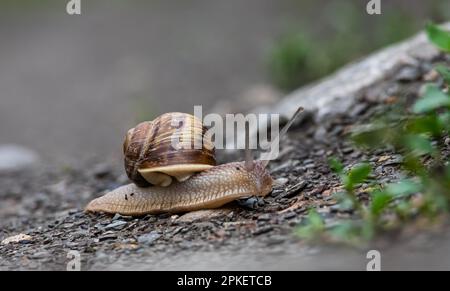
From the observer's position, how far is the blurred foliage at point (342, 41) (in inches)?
390

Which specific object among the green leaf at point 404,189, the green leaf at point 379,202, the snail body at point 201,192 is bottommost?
the green leaf at point 379,202

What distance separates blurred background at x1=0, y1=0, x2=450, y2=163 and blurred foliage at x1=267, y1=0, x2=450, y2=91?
20 millimetres

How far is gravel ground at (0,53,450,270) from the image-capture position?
3.36 metres

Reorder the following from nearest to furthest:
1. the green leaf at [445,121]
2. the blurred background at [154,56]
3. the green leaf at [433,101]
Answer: the green leaf at [433,101], the green leaf at [445,121], the blurred background at [154,56]

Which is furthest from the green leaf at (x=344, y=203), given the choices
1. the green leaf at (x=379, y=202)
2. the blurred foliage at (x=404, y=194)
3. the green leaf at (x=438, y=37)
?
the green leaf at (x=438, y=37)

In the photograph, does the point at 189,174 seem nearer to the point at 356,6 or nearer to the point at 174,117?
the point at 174,117

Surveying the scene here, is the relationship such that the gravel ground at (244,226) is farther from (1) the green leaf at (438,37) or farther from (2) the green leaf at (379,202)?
(1) the green leaf at (438,37)

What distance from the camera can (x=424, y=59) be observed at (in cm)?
687

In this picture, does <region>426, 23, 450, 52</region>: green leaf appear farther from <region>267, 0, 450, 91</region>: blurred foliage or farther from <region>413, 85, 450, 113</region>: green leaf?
<region>267, 0, 450, 91</region>: blurred foliage

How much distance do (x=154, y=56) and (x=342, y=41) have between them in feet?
14.1

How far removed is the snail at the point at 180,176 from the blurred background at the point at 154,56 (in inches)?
147
